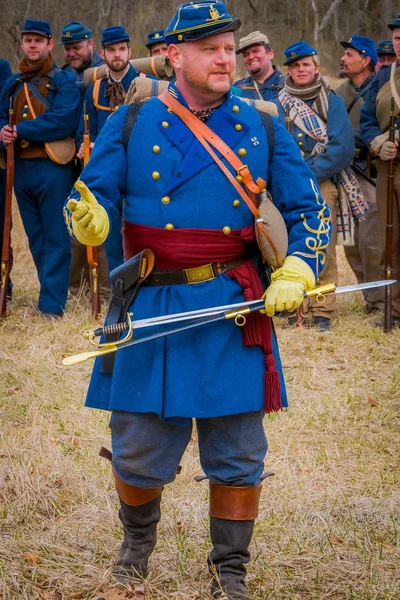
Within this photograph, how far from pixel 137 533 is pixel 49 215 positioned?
5124 mm

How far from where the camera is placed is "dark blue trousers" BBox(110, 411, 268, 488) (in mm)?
3342

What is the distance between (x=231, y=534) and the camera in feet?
11.3

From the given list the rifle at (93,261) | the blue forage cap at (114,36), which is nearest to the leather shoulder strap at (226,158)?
the rifle at (93,261)

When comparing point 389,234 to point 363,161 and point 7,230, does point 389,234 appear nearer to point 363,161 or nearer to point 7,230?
point 363,161

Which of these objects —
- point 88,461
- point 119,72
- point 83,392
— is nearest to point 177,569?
point 88,461

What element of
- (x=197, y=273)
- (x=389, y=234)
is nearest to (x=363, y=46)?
(x=389, y=234)

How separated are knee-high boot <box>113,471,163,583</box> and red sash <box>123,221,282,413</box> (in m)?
0.58

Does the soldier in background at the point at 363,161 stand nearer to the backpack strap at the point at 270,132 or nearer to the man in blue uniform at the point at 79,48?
the man in blue uniform at the point at 79,48

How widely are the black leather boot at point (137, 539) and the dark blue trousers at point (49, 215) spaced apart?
494cm

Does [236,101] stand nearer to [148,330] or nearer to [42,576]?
[148,330]

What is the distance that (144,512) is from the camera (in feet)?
11.6

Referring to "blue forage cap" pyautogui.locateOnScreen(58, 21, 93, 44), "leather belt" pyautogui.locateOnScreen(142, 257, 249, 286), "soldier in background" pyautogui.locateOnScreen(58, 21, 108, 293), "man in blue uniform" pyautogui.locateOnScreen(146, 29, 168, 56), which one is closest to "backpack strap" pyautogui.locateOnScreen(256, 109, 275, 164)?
"leather belt" pyautogui.locateOnScreen(142, 257, 249, 286)

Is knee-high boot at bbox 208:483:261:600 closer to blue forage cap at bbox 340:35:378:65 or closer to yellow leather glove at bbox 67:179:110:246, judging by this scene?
yellow leather glove at bbox 67:179:110:246

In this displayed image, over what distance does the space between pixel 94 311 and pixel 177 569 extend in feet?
15.1
